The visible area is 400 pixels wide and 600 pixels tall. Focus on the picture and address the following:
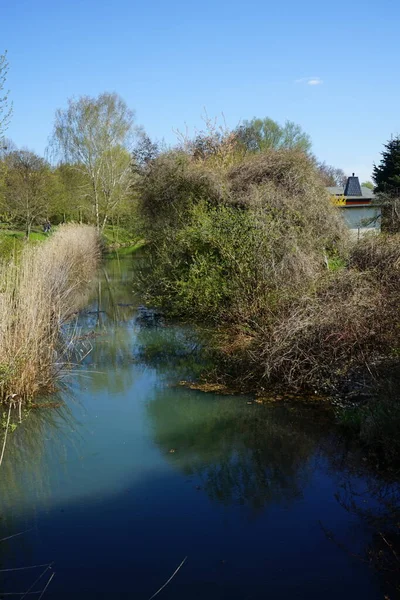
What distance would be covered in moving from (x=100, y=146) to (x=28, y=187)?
7.39 metres

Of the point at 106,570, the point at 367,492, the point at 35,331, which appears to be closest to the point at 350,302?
the point at 367,492

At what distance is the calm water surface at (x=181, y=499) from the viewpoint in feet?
15.9

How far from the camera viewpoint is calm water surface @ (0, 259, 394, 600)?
4.84m

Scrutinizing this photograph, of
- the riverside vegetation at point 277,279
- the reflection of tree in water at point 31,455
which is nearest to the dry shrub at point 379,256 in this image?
the riverside vegetation at point 277,279

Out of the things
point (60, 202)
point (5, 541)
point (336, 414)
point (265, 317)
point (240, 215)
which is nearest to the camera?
point (5, 541)

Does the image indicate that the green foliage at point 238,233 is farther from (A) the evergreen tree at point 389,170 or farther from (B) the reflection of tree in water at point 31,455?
(A) the evergreen tree at point 389,170

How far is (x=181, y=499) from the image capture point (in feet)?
20.0

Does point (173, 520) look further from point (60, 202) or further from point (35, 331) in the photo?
point (60, 202)

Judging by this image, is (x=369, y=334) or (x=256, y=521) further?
(x=369, y=334)

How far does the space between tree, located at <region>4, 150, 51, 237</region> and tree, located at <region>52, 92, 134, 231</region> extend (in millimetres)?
3804

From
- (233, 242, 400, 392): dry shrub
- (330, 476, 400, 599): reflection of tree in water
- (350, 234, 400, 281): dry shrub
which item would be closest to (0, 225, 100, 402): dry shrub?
(233, 242, 400, 392): dry shrub

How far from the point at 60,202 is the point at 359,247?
3026 centimetres

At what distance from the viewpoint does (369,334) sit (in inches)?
328

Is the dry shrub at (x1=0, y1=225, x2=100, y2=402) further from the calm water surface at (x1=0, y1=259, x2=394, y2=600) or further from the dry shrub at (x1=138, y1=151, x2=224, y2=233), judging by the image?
the dry shrub at (x1=138, y1=151, x2=224, y2=233)
